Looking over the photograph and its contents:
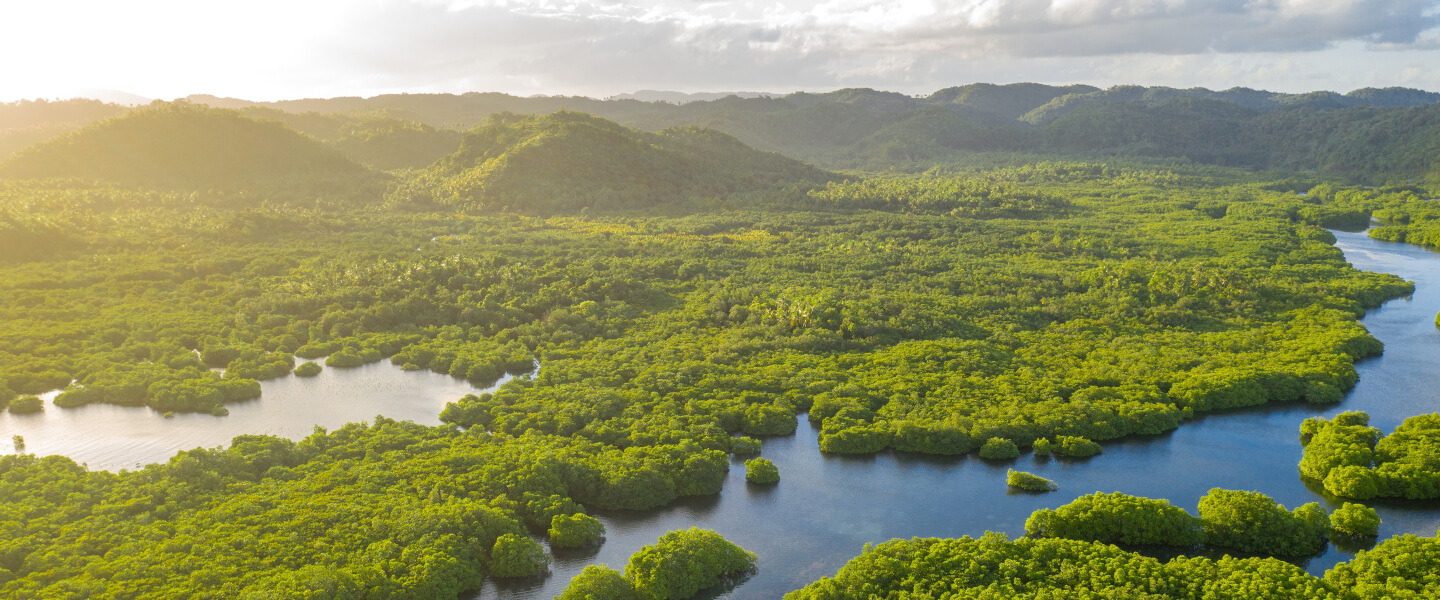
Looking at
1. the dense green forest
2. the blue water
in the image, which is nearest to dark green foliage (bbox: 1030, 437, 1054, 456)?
the dense green forest

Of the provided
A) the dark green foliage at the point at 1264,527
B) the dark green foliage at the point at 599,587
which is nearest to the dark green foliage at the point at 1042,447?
the dark green foliage at the point at 1264,527

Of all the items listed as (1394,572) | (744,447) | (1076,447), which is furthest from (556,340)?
(1394,572)

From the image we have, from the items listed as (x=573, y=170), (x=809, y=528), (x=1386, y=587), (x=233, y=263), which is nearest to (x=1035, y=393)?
(x=809, y=528)

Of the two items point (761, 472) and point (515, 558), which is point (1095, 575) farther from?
point (515, 558)

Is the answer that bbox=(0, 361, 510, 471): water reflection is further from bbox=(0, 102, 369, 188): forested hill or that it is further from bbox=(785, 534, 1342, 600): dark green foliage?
bbox=(0, 102, 369, 188): forested hill

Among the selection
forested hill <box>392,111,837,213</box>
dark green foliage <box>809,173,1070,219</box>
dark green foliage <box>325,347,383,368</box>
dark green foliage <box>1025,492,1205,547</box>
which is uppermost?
forested hill <box>392,111,837,213</box>

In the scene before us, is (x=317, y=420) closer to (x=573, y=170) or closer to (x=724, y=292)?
(x=724, y=292)

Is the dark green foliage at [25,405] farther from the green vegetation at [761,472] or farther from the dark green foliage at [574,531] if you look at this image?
the green vegetation at [761,472]
